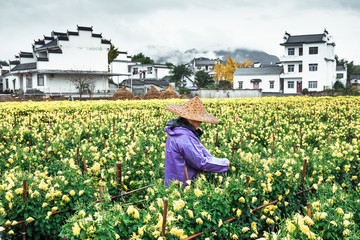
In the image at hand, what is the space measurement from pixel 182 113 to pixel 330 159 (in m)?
2.61

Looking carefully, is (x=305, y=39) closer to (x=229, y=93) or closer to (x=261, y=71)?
(x=261, y=71)

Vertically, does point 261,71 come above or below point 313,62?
below

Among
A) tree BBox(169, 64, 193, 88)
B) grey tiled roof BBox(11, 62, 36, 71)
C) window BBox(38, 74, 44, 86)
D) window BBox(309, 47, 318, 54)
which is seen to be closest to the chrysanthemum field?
window BBox(38, 74, 44, 86)

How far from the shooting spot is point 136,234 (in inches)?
128

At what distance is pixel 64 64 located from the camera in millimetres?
46906

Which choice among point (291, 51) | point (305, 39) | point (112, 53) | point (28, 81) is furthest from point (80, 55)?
point (305, 39)

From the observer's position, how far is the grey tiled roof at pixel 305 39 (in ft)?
168

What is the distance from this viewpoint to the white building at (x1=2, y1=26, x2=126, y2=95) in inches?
1800

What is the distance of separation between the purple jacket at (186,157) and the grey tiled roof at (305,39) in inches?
A: 2048

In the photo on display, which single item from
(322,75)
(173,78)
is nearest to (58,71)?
(173,78)

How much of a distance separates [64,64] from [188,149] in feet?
152

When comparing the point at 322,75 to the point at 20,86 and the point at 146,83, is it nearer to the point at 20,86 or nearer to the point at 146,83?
the point at 146,83

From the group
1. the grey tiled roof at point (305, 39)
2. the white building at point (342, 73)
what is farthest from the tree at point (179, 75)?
the white building at point (342, 73)

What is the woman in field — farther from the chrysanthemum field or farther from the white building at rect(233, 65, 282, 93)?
the white building at rect(233, 65, 282, 93)
